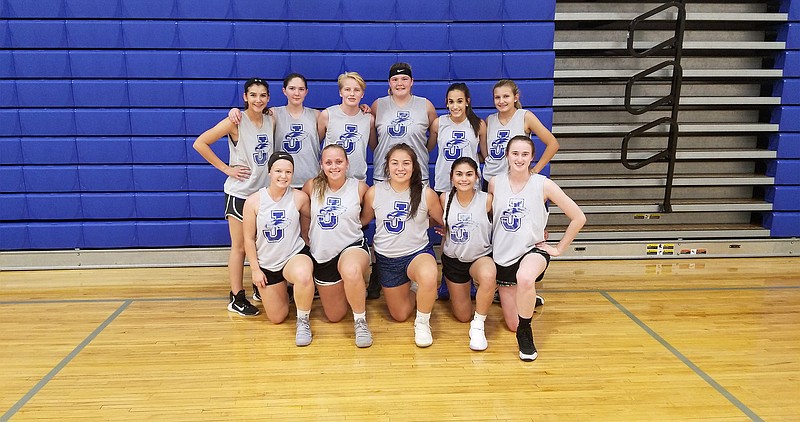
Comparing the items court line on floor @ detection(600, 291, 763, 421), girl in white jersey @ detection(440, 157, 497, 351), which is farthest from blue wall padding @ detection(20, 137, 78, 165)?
court line on floor @ detection(600, 291, 763, 421)

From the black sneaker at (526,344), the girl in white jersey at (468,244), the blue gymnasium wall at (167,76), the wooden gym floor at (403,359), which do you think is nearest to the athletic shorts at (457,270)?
the girl in white jersey at (468,244)

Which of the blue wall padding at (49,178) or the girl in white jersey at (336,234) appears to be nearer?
the girl in white jersey at (336,234)

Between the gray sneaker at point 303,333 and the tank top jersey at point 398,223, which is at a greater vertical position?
the tank top jersey at point 398,223

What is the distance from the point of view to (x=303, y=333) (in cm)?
337

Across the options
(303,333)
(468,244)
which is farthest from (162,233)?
(468,244)

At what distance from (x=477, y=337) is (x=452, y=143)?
4.26 feet

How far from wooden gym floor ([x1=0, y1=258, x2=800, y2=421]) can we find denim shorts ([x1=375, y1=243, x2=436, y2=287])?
28 centimetres

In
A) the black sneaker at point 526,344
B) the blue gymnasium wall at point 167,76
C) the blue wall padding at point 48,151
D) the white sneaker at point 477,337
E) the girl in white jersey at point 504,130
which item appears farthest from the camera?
the blue wall padding at point 48,151

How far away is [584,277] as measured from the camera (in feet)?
14.9

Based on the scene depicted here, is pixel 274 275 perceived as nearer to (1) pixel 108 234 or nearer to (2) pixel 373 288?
→ (2) pixel 373 288

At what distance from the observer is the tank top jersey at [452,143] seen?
153 inches

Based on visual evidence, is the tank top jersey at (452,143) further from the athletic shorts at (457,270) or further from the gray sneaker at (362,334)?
the gray sneaker at (362,334)

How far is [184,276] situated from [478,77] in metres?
2.80

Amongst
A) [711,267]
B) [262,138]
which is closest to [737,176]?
[711,267]
